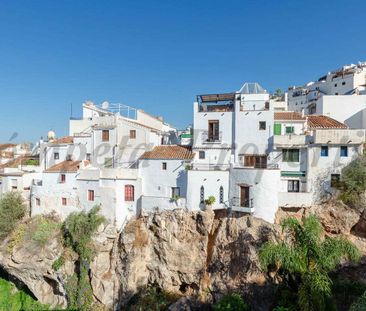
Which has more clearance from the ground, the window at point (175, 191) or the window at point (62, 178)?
the window at point (62, 178)

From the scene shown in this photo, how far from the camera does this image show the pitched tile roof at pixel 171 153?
85.5 feet

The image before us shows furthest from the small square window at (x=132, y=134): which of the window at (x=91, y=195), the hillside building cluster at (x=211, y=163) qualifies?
the window at (x=91, y=195)

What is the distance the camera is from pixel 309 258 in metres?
15.9

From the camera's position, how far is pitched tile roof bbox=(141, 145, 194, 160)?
1026 inches

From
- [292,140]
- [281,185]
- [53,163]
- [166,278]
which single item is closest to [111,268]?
[166,278]

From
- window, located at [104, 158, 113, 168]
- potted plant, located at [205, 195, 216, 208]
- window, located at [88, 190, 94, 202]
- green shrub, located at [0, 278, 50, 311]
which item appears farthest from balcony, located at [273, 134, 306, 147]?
green shrub, located at [0, 278, 50, 311]

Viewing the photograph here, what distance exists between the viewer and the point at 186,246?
23.7 meters

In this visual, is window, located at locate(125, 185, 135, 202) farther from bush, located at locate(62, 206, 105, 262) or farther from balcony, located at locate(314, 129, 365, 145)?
balcony, located at locate(314, 129, 365, 145)

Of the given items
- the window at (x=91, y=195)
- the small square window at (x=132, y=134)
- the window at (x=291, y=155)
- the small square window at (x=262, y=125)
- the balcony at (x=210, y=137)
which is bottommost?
the window at (x=91, y=195)

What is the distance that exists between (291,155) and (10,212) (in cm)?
2907

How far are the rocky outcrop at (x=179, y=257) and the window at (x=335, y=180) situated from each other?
4.95 ft

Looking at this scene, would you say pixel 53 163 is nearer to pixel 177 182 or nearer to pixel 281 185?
pixel 177 182

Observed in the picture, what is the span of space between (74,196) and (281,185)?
20.2 m

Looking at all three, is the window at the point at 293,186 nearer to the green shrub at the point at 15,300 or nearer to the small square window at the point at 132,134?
the small square window at the point at 132,134
